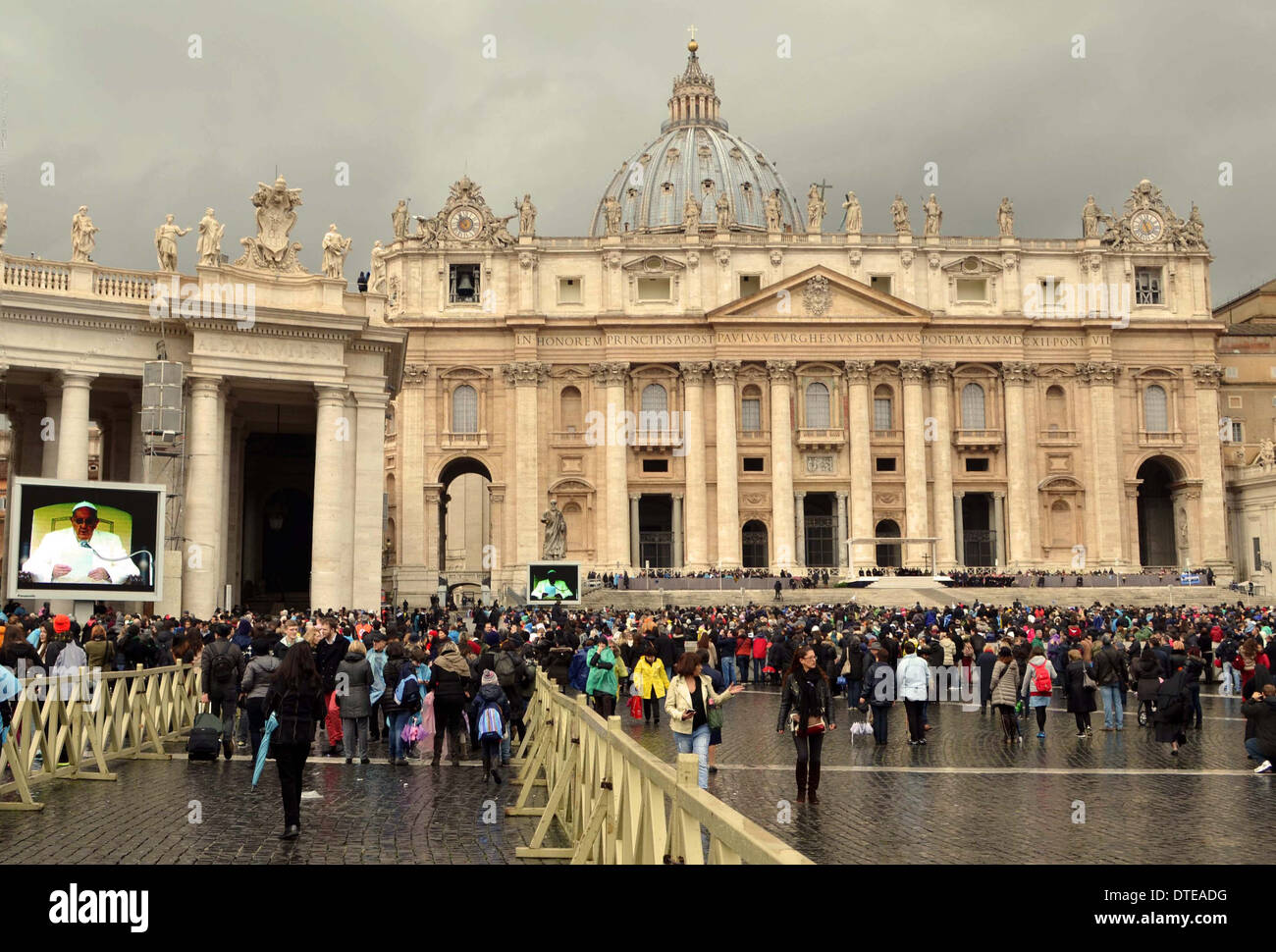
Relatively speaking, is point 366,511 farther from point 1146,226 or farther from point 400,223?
point 1146,226

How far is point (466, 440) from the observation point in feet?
217

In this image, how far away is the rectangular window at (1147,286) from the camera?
69.8m

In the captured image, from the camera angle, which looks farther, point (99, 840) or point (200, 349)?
point (200, 349)

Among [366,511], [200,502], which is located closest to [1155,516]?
[366,511]

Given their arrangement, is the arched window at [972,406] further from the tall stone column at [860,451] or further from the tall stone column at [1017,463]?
the tall stone column at [860,451]

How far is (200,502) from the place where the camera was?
99.9ft

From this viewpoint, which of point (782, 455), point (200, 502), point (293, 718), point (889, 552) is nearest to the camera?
point (293, 718)

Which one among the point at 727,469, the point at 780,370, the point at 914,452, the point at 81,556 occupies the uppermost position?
the point at 780,370

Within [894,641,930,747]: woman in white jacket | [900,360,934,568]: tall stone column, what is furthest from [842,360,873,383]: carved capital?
[894,641,930,747]: woman in white jacket

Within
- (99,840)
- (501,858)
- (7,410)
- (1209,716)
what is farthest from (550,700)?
(7,410)

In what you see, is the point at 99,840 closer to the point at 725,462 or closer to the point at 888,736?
the point at 888,736

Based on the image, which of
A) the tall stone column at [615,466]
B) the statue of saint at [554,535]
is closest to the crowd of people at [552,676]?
the statue of saint at [554,535]

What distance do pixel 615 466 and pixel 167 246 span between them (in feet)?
118
